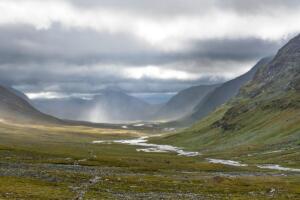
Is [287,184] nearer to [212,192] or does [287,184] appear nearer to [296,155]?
[212,192]

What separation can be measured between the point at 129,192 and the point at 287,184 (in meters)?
40.2

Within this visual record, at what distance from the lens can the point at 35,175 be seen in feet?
262

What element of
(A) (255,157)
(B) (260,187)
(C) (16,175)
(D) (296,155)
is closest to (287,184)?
(B) (260,187)

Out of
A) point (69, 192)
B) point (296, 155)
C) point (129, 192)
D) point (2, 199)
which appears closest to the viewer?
point (2, 199)

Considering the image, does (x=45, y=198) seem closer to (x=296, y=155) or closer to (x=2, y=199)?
(x=2, y=199)

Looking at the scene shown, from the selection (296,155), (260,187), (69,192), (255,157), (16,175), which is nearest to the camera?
(69,192)

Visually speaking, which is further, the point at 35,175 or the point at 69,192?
the point at 35,175

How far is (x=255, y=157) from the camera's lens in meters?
188

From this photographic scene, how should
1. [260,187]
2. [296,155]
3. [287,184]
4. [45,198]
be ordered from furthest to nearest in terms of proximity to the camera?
[296,155] → [287,184] → [260,187] → [45,198]

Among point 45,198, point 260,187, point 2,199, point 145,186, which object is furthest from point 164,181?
point 2,199

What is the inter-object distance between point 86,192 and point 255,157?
138 m

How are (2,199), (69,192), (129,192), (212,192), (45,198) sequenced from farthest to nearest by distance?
(212,192), (129,192), (69,192), (45,198), (2,199)

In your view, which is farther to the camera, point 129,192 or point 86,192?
point 129,192

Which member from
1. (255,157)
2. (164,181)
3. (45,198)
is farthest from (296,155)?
(45,198)
